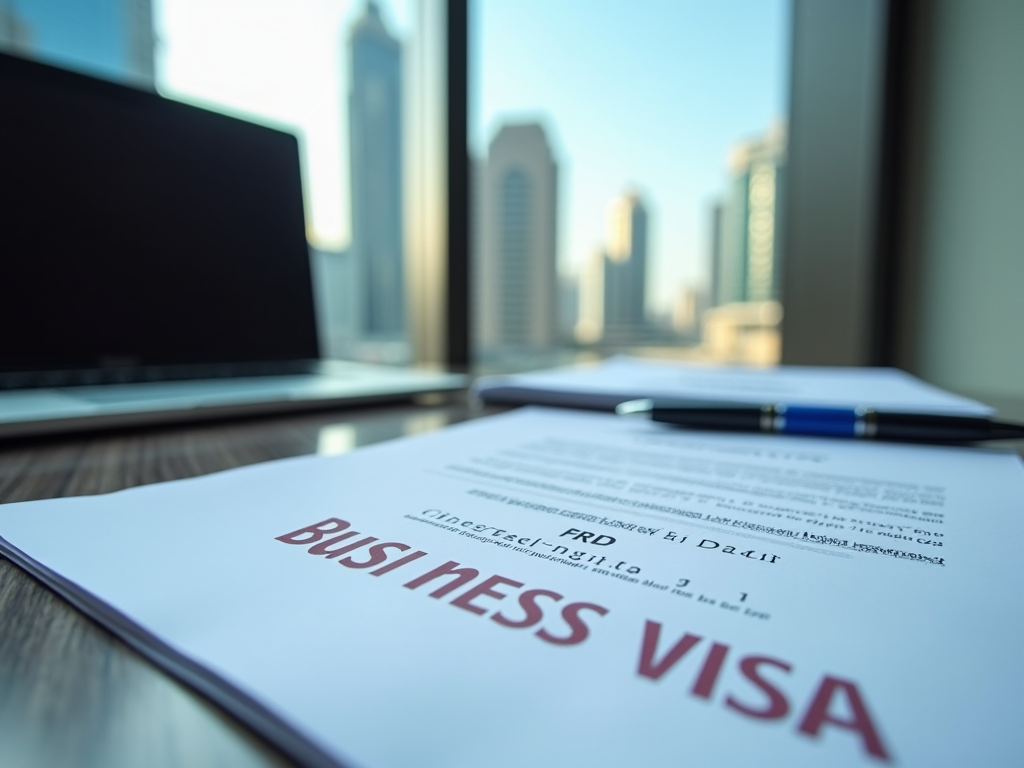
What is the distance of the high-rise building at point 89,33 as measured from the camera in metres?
0.69

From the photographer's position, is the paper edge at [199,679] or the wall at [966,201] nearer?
the paper edge at [199,679]

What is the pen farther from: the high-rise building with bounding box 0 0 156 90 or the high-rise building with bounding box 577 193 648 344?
the high-rise building with bounding box 577 193 648 344

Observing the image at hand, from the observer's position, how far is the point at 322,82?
108 centimetres

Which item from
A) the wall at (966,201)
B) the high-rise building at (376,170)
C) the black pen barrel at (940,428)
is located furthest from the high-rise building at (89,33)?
the wall at (966,201)

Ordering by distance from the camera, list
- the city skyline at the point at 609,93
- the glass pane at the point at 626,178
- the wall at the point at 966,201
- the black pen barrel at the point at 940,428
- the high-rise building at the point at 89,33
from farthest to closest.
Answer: the glass pane at the point at 626,178 → the city skyline at the point at 609,93 → the wall at the point at 966,201 → the high-rise building at the point at 89,33 → the black pen barrel at the point at 940,428

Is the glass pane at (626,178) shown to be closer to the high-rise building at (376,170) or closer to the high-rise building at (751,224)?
the high-rise building at (751,224)

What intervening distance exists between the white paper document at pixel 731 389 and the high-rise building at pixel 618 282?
70 cm

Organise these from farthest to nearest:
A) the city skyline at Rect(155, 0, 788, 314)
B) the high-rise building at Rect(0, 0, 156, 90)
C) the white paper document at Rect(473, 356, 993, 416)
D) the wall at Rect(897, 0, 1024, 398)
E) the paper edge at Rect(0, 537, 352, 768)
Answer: the city skyline at Rect(155, 0, 788, 314) → the wall at Rect(897, 0, 1024, 398) → the high-rise building at Rect(0, 0, 156, 90) → the white paper document at Rect(473, 356, 993, 416) → the paper edge at Rect(0, 537, 352, 768)

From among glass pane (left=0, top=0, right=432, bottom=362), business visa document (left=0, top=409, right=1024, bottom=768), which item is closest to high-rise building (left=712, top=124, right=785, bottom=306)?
glass pane (left=0, top=0, right=432, bottom=362)

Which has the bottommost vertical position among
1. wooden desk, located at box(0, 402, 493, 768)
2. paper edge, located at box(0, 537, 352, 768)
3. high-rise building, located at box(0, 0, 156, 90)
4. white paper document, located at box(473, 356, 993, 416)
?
wooden desk, located at box(0, 402, 493, 768)

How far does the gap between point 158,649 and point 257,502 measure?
0.11 m

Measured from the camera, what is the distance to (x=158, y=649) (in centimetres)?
14

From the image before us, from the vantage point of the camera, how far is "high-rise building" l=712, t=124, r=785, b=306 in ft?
3.77

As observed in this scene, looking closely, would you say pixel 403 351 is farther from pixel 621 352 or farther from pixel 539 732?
pixel 539 732
